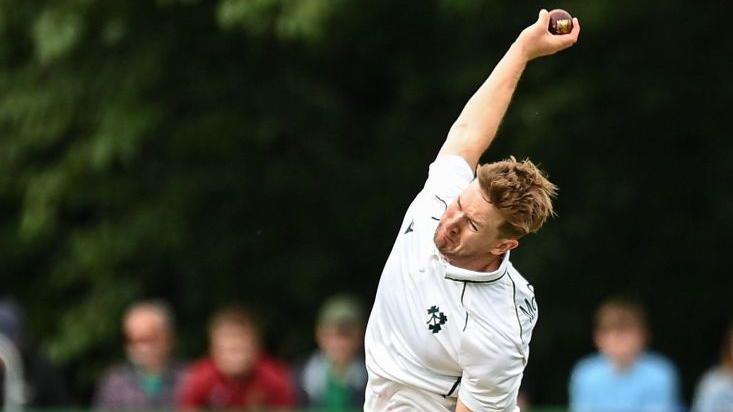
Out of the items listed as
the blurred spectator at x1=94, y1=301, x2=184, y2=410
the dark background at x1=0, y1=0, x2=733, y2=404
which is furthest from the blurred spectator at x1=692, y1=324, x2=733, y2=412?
the blurred spectator at x1=94, y1=301, x2=184, y2=410

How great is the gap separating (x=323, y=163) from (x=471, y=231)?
25.3 ft

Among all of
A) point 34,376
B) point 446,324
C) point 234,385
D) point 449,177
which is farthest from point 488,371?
point 34,376

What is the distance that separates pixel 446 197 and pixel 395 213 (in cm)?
738

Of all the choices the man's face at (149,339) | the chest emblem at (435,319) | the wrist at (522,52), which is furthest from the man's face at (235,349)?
the chest emblem at (435,319)

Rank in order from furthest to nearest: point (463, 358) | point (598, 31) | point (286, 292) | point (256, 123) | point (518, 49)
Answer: point (286, 292)
point (256, 123)
point (598, 31)
point (518, 49)
point (463, 358)

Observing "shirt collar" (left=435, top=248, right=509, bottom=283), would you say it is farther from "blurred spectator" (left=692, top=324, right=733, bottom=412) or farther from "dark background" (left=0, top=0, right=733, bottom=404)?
"dark background" (left=0, top=0, right=733, bottom=404)

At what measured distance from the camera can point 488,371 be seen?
19.3 ft

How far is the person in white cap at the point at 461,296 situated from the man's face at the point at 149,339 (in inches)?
185

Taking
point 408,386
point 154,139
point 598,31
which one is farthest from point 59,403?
point 408,386

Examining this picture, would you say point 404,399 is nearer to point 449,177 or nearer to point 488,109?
point 449,177

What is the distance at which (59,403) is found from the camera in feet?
36.0

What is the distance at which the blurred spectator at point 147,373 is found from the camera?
10773mm

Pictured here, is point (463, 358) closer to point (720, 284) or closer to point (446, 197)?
point (446, 197)

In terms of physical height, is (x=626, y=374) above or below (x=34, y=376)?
below
